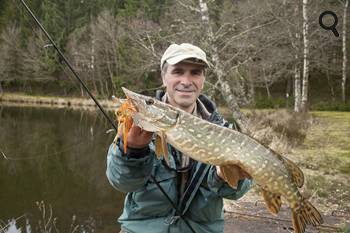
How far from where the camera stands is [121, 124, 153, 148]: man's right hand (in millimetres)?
2254

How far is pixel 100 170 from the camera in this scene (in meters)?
11.8

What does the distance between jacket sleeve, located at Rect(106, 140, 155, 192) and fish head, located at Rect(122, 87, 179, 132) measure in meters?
0.19

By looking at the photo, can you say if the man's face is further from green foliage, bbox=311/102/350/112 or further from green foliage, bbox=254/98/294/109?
green foliage, bbox=254/98/294/109

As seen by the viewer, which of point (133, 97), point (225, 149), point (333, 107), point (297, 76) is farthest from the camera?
point (333, 107)

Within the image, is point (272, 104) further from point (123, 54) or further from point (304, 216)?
point (304, 216)

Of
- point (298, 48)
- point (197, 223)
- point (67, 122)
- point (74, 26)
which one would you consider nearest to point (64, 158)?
point (67, 122)

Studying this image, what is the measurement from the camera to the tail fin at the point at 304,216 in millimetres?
2447

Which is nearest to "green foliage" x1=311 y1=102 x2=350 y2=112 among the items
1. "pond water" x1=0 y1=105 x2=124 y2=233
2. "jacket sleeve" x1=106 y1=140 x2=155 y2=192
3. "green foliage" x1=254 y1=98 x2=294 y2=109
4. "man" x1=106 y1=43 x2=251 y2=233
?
"green foliage" x1=254 y1=98 x2=294 y2=109

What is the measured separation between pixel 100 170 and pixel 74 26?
3493cm

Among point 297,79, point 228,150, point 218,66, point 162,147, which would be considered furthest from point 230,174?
point 297,79

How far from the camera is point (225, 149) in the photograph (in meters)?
2.36

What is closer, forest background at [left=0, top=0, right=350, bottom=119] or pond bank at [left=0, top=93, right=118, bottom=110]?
forest background at [left=0, top=0, right=350, bottom=119]

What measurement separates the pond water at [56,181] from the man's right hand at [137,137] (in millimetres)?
2067

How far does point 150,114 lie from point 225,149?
19.0 inches
